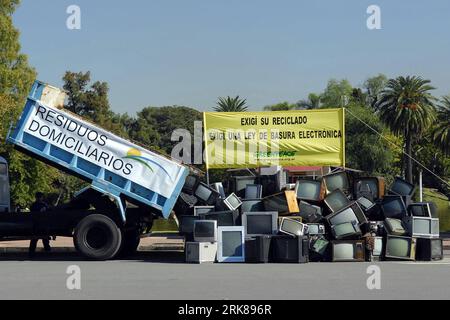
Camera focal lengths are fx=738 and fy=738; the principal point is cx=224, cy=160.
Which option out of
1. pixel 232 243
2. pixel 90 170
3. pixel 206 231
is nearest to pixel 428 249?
pixel 232 243

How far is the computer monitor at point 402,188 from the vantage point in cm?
1903

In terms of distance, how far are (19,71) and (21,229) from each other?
24391mm

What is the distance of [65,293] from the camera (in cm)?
1163

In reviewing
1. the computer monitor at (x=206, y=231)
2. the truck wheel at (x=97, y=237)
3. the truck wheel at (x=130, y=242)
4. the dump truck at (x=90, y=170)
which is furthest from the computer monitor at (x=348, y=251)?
the truck wheel at (x=130, y=242)

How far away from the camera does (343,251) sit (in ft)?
57.7

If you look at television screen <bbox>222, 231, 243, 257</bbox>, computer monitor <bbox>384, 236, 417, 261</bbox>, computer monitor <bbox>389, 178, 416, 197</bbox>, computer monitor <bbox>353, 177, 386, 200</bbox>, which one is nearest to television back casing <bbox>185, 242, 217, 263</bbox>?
television screen <bbox>222, 231, 243, 257</bbox>

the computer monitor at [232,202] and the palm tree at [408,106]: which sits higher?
the palm tree at [408,106]

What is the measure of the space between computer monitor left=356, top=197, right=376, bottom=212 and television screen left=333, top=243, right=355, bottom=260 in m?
1.37

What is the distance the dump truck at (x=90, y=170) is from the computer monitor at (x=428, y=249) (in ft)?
19.6

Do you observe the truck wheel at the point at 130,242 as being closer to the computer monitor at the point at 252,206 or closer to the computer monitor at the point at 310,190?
the computer monitor at the point at 252,206

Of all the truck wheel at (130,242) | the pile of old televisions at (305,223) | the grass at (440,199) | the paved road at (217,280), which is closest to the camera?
the paved road at (217,280)

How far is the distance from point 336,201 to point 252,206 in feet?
6.87

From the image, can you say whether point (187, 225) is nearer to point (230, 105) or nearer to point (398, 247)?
point (398, 247)

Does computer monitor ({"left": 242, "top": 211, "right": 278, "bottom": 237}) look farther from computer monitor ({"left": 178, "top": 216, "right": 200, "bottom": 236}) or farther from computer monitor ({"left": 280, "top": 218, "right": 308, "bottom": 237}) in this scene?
computer monitor ({"left": 178, "top": 216, "right": 200, "bottom": 236})
